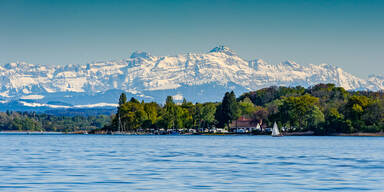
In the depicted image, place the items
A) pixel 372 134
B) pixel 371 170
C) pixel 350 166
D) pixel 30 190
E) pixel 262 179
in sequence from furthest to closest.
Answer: pixel 372 134, pixel 350 166, pixel 371 170, pixel 262 179, pixel 30 190

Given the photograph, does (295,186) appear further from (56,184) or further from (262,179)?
(56,184)

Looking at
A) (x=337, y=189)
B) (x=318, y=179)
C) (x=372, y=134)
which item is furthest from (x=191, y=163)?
(x=372, y=134)

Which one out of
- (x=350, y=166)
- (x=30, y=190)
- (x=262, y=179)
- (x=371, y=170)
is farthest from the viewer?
(x=350, y=166)

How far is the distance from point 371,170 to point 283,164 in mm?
7780

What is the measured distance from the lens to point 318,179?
3978 centimetres

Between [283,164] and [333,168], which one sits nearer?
[333,168]

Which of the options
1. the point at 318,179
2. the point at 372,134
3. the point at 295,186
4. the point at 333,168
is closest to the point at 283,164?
the point at 333,168

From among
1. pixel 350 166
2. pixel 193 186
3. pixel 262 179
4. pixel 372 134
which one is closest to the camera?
pixel 193 186

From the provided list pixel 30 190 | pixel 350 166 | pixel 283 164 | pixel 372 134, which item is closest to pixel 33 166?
pixel 30 190

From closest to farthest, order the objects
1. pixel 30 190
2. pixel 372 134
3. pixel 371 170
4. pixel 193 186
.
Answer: pixel 30 190, pixel 193 186, pixel 371 170, pixel 372 134

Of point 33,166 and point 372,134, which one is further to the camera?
point 372,134

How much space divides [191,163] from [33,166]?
12.2 metres

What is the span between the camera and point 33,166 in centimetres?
4847

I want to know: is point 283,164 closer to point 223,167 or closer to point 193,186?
point 223,167
